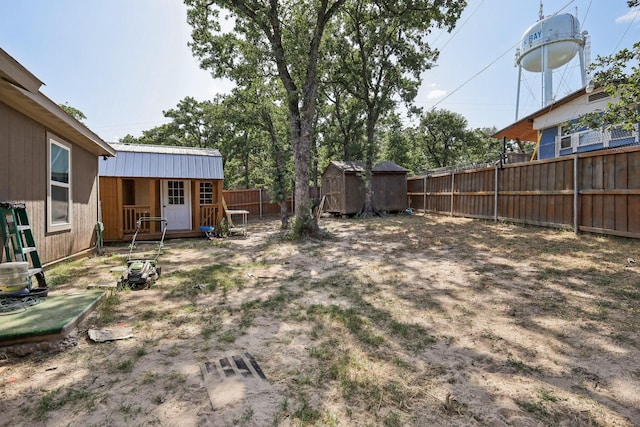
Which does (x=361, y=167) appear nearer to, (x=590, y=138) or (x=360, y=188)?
(x=360, y=188)

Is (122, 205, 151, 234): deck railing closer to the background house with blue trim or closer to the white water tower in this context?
the background house with blue trim

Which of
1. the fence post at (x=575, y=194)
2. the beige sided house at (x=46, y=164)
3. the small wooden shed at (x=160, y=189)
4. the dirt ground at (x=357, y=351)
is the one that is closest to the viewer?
the dirt ground at (x=357, y=351)

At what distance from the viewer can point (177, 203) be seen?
10727 millimetres

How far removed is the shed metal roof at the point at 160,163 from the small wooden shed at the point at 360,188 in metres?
6.98

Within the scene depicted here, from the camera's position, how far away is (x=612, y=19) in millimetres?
9281

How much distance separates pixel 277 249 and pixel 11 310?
5074 mm

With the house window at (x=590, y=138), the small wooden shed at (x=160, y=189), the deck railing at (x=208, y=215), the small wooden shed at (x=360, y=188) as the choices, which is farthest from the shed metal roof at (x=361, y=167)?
the house window at (x=590, y=138)

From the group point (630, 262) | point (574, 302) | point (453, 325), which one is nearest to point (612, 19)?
point (630, 262)

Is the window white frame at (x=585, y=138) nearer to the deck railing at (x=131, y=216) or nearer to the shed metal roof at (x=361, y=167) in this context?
the shed metal roof at (x=361, y=167)

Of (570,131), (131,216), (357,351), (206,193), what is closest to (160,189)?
(131,216)

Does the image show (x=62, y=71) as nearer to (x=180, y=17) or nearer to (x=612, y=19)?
(x=180, y=17)

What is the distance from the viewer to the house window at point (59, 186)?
5.20 meters

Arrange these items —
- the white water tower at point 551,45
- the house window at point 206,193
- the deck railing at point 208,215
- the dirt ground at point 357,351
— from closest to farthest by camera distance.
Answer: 1. the dirt ground at point 357,351
2. the deck railing at point 208,215
3. the house window at point 206,193
4. the white water tower at point 551,45

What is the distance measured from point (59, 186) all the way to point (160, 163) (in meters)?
4.52
